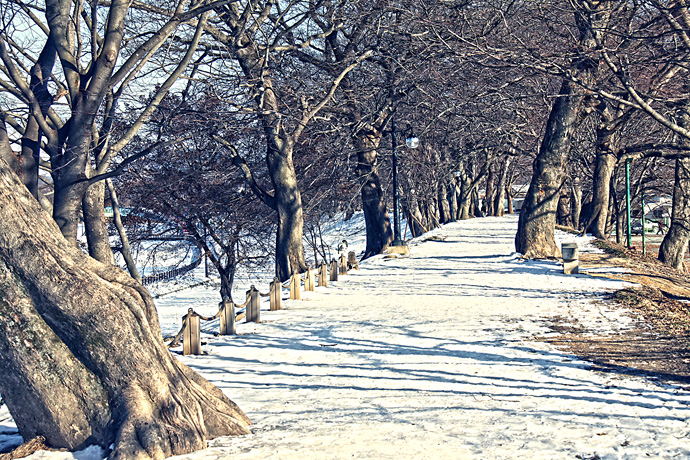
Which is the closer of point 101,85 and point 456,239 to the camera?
point 101,85

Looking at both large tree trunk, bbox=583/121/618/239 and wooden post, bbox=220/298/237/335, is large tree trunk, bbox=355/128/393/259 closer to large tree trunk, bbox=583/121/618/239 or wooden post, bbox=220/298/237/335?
large tree trunk, bbox=583/121/618/239

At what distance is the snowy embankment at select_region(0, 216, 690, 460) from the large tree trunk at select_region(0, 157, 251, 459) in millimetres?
626

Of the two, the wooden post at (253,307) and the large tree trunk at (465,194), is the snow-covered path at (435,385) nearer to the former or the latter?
the wooden post at (253,307)

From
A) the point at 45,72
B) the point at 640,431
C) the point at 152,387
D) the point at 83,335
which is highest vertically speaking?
the point at 45,72

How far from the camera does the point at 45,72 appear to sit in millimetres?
10070

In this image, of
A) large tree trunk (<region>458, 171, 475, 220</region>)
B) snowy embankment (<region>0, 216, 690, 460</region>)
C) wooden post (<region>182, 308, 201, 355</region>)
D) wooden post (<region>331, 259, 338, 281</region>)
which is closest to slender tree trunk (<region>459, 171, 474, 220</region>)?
large tree trunk (<region>458, 171, 475, 220</region>)

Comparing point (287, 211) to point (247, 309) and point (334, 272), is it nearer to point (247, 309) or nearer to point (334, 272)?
point (334, 272)

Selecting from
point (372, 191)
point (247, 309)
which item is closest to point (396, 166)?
point (372, 191)

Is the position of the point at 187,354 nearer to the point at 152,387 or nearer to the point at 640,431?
the point at 152,387

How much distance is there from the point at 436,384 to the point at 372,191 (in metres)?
16.8

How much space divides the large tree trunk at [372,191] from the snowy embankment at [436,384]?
10.00 m

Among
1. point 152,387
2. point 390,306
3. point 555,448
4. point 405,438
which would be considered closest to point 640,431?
point 555,448

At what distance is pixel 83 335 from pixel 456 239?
914 inches

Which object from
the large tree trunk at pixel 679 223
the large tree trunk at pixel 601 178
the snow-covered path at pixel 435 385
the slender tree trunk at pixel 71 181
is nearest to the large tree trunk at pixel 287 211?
the snow-covered path at pixel 435 385
